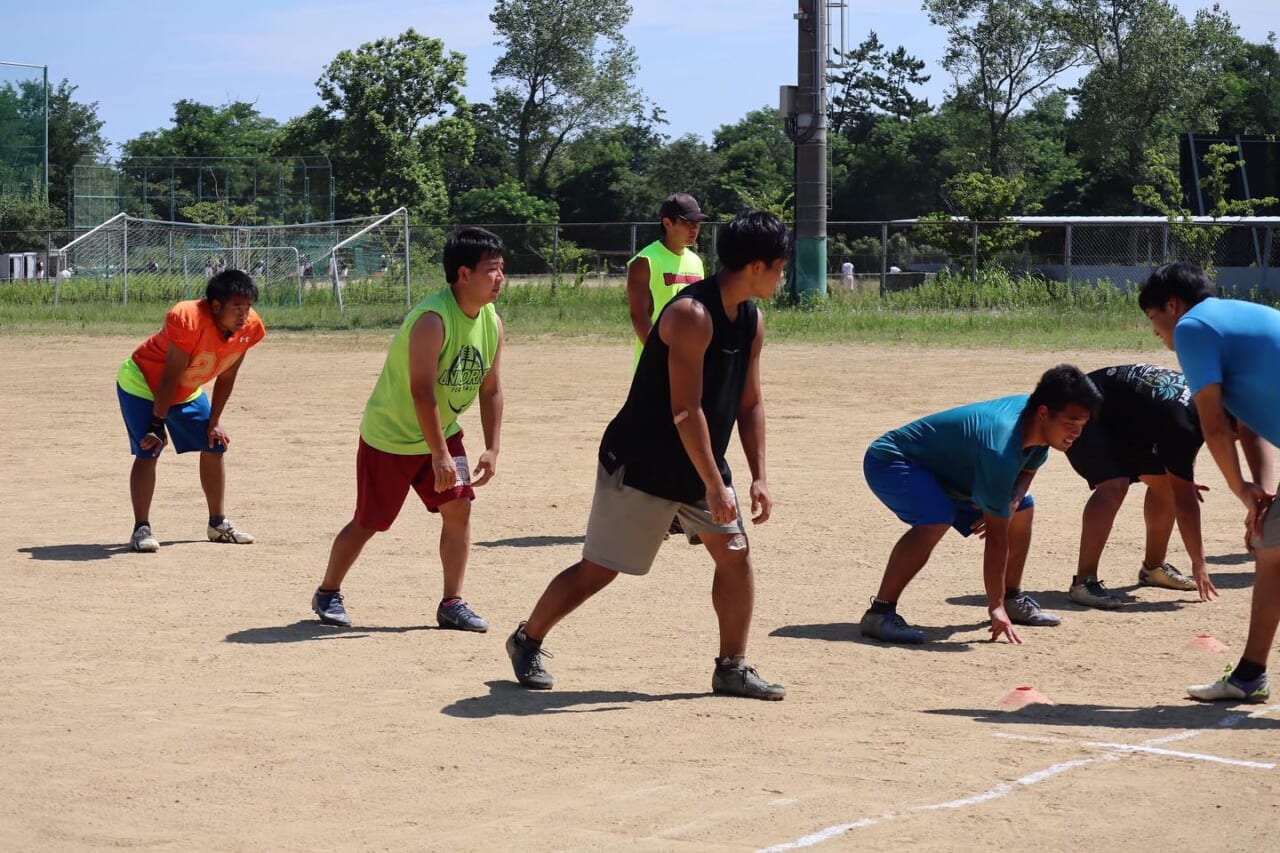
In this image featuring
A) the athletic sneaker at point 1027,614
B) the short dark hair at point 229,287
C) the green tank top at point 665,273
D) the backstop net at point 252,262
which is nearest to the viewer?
the athletic sneaker at point 1027,614

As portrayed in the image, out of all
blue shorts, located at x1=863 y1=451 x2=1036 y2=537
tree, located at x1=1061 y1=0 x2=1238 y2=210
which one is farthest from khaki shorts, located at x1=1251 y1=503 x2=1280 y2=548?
tree, located at x1=1061 y1=0 x2=1238 y2=210

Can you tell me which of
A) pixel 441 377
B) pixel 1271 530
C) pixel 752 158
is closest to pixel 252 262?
pixel 441 377

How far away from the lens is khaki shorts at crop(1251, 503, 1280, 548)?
5.64m

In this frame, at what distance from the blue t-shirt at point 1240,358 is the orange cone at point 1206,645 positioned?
148cm

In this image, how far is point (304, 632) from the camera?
23.5 ft

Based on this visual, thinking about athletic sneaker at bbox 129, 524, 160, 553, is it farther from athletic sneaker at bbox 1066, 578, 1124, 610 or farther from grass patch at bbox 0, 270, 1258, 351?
grass patch at bbox 0, 270, 1258, 351

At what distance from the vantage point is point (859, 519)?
10289 millimetres

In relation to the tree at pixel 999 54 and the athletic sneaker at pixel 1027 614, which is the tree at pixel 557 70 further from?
the athletic sneaker at pixel 1027 614

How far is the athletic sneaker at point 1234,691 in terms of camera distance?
5.92 metres

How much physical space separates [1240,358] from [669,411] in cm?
209

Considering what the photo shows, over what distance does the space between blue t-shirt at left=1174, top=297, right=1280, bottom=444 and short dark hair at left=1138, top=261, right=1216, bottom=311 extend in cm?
47

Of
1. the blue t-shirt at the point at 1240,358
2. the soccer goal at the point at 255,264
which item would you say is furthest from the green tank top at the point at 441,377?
the soccer goal at the point at 255,264

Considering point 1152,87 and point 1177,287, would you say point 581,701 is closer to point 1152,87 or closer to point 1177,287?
point 1177,287

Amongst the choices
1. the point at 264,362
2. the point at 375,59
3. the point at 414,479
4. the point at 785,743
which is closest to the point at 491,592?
the point at 414,479
